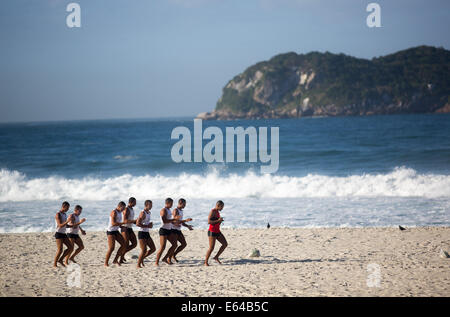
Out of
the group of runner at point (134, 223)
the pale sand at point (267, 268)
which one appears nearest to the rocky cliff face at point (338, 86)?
the pale sand at point (267, 268)

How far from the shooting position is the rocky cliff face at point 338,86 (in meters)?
117

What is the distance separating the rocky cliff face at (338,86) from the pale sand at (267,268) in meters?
117

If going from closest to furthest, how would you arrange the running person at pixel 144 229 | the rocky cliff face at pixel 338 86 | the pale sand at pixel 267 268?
the pale sand at pixel 267 268
the running person at pixel 144 229
the rocky cliff face at pixel 338 86

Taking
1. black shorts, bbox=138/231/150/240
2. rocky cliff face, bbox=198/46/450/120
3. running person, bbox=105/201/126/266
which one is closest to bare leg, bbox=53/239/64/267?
running person, bbox=105/201/126/266

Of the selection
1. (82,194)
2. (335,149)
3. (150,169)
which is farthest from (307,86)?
(82,194)

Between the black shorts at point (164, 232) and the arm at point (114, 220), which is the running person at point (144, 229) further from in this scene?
the arm at point (114, 220)

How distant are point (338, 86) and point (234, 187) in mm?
120664

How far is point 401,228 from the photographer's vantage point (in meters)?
12.1

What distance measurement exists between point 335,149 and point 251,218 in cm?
2294

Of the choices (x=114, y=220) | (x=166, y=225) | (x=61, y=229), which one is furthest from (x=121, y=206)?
(x=61, y=229)

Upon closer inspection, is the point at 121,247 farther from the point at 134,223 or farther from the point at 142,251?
the point at 134,223

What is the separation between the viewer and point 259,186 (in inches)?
853

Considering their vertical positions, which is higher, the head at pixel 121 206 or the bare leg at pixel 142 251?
the head at pixel 121 206

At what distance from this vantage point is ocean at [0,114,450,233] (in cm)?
1483
